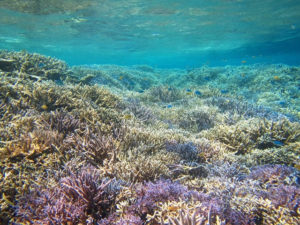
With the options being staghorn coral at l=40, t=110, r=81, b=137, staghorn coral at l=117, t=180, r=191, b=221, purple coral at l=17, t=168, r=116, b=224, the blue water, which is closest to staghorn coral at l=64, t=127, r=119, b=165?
staghorn coral at l=40, t=110, r=81, b=137

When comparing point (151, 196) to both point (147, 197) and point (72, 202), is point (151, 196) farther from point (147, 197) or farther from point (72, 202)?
point (72, 202)

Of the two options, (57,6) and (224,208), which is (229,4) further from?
(224,208)

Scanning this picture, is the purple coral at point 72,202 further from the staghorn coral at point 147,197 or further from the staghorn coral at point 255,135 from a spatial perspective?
the staghorn coral at point 255,135

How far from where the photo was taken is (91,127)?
4.43m

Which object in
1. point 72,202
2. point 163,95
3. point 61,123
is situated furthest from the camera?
point 163,95

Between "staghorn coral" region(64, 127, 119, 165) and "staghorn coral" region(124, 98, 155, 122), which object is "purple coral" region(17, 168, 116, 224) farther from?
"staghorn coral" region(124, 98, 155, 122)

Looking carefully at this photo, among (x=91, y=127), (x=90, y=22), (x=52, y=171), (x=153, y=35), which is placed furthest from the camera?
(x=153, y=35)

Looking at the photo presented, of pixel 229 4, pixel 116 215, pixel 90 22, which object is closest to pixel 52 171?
pixel 116 215

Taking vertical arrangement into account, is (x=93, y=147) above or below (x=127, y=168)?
above

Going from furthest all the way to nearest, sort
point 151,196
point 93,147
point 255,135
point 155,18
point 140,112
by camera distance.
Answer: point 155,18, point 140,112, point 255,135, point 93,147, point 151,196

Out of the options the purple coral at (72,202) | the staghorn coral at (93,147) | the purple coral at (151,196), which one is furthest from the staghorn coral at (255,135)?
the purple coral at (72,202)

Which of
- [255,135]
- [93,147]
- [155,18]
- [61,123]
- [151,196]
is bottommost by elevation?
[255,135]

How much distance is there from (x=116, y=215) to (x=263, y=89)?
1536 cm

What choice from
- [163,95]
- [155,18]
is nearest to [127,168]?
[163,95]
